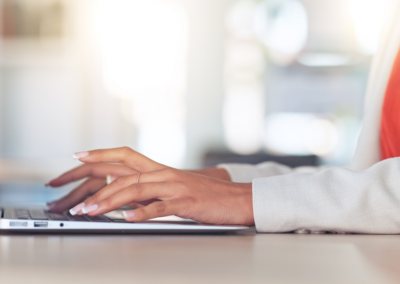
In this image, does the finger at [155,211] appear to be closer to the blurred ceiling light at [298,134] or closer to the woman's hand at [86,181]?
the woman's hand at [86,181]

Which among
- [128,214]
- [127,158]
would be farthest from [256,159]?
[128,214]

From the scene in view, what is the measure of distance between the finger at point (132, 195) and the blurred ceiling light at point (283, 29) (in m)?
3.81

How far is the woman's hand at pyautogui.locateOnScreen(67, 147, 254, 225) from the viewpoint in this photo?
0.63 meters

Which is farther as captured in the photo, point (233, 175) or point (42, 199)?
point (42, 199)

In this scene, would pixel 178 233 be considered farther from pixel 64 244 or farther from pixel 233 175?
pixel 233 175

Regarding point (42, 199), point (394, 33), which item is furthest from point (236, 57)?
point (394, 33)

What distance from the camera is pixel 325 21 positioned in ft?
14.0

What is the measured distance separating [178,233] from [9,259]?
264 millimetres

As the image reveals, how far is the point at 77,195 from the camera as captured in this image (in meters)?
1.04

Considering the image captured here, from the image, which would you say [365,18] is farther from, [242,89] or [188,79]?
[188,79]

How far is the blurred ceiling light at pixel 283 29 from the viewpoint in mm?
4273

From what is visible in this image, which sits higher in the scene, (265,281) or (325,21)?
(325,21)

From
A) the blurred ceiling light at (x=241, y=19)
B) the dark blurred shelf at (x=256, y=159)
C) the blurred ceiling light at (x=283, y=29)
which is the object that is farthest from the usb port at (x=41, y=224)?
the blurred ceiling light at (x=283, y=29)

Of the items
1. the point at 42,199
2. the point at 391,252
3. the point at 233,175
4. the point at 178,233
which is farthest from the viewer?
the point at 42,199
